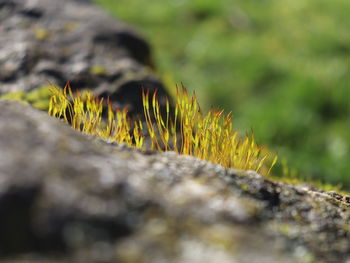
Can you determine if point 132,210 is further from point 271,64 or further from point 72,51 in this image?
point 271,64

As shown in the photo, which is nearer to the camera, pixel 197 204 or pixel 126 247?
pixel 126 247

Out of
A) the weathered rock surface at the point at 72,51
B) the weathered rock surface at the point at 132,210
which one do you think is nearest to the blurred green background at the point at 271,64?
the weathered rock surface at the point at 72,51

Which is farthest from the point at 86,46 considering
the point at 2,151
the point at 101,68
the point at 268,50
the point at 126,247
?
the point at 268,50

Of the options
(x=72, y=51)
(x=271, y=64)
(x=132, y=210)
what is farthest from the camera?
(x=271, y=64)

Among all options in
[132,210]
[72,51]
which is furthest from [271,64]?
[132,210]

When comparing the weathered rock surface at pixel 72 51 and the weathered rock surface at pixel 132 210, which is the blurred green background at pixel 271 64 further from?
the weathered rock surface at pixel 132 210

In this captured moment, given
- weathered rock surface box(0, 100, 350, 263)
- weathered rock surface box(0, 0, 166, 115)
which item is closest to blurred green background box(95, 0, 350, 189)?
weathered rock surface box(0, 0, 166, 115)

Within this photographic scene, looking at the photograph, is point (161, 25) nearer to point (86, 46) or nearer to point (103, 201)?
point (86, 46)
